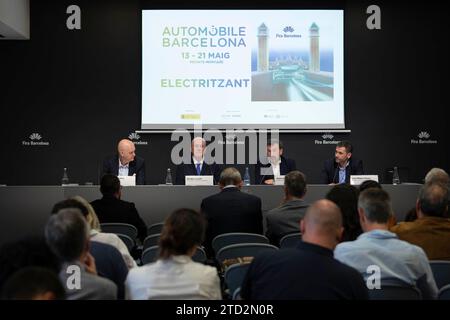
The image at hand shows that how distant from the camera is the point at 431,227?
12.3 feet

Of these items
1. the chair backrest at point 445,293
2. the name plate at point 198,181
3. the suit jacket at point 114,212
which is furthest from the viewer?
the name plate at point 198,181

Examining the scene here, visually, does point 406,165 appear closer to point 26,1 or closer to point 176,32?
point 176,32

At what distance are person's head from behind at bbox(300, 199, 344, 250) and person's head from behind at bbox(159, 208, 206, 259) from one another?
0.48 meters

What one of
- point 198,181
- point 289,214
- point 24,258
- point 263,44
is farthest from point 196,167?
point 24,258

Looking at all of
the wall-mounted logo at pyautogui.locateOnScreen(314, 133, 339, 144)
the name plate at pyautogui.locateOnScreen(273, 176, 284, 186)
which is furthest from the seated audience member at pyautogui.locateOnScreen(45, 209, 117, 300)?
the wall-mounted logo at pyautogui.locateOnScreen(314, 133, 339, 144)

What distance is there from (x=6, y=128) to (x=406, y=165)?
586cm

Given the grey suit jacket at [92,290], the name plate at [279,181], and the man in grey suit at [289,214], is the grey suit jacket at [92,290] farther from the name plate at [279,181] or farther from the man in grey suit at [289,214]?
the name plate at [279,181]

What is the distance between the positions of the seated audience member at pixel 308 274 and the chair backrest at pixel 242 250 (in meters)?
1.08

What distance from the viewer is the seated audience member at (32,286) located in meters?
1.77

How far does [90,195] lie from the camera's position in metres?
6.70

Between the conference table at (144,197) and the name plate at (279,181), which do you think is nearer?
the conference table at (144,197)

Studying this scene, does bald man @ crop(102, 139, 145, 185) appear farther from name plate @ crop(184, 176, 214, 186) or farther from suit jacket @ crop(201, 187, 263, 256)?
suit jacket @ crop(201, 187, 263, 256)

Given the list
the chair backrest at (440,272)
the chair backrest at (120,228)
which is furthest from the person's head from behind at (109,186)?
the chair backrest at (440,272)

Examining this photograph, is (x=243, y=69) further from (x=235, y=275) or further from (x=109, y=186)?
(x=235, y=275)
